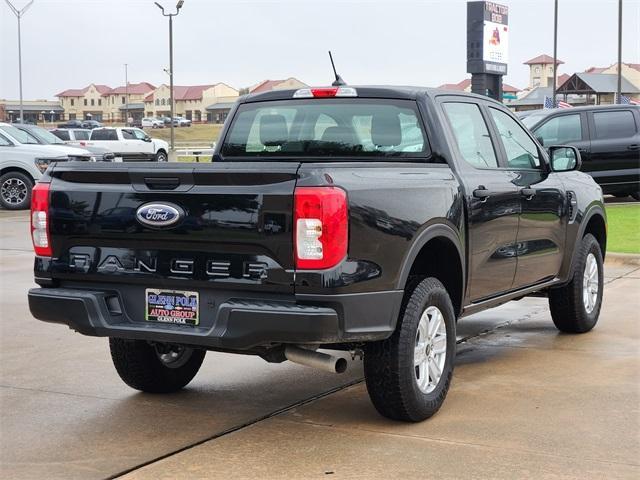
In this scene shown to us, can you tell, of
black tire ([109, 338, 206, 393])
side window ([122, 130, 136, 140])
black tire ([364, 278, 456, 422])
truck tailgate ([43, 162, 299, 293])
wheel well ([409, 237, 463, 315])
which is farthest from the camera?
side window ([122, 130, 136, 140])

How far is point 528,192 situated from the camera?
6.73 m

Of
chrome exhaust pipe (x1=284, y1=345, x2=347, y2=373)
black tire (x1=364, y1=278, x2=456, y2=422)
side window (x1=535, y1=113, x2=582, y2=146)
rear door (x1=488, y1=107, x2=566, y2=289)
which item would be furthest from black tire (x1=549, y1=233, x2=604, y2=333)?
side window (x1=535, y1=113, x2=582, y2=146)

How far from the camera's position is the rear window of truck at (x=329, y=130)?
607 centimetres

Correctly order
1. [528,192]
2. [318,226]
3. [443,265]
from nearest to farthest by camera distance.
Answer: [318,226] → [443,265] → [528,192]

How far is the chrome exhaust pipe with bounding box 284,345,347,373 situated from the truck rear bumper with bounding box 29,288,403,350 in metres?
0.22

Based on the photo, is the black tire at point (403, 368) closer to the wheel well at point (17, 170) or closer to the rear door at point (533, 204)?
the rear door at point (533, 204)

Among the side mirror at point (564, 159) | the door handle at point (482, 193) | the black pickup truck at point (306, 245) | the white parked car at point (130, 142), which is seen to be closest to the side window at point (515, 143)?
the side mirror at point (564, 159)

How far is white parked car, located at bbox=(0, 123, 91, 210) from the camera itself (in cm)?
1955

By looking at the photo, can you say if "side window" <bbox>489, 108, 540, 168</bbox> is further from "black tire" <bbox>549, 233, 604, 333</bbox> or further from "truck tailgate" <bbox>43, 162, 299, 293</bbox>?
"truck tailgate" <bbox>43, 162, 299, 293</bbox>

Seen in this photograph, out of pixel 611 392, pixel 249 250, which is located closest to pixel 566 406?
pixel 611 392

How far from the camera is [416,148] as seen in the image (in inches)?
236

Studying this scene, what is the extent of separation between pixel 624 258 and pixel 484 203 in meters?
6.11

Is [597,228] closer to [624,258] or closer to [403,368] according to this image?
[624,258]

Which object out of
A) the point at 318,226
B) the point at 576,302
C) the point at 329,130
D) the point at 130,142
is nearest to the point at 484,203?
the point at 329,130
